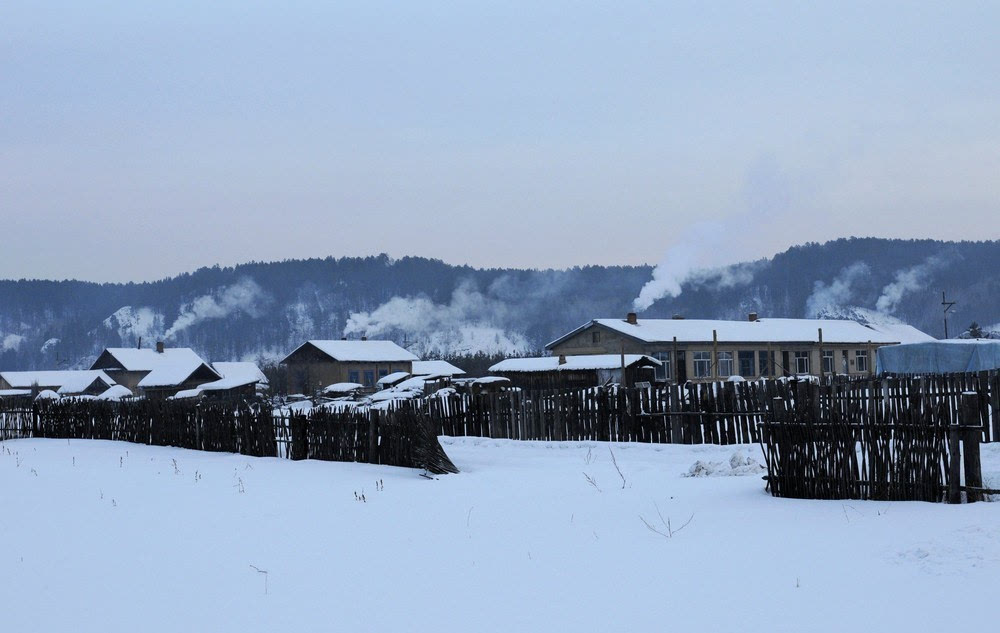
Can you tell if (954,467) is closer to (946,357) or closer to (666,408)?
(666,408)

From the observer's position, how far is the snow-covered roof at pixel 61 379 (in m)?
80.0

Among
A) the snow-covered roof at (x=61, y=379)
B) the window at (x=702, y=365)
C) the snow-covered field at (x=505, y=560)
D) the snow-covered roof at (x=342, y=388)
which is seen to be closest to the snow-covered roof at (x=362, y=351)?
the snow-covered roof at (x=342, y=388)

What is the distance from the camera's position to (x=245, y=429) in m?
20.5

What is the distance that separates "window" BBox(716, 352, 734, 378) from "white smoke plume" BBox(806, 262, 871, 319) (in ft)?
427

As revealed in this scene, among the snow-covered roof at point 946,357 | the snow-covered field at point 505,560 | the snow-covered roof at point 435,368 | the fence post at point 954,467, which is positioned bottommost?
the snow-covered field at point 505,560

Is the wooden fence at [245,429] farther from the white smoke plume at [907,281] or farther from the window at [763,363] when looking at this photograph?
the white smoke plume at [907,281]

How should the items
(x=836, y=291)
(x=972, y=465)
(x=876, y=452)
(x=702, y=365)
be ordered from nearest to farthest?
(x=972, y=465) → (x=876, y=452) → (x=702, y=365) → (x=836, y=291)

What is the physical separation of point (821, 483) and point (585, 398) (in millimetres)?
10351

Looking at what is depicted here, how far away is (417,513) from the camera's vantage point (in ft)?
36.7

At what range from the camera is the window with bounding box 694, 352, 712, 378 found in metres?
57.2

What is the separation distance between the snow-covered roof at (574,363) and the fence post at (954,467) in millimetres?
38076

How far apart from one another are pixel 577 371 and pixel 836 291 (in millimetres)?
153241

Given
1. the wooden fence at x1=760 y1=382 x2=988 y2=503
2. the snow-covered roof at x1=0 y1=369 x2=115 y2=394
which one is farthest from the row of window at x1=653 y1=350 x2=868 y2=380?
the snow-covered roof at x1=0 y1=369 x2=115 y2=394

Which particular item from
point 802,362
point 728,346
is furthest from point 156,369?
point 802,362
